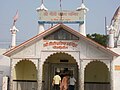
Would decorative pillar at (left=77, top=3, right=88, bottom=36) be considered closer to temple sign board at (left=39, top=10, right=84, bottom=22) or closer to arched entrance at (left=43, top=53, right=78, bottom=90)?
temple sign board at (left=39, top=10, right=84, bottom=22)

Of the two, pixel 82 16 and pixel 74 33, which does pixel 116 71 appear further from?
pixel 82 16

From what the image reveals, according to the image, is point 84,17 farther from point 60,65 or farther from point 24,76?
point 24,76

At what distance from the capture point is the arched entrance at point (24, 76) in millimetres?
18656

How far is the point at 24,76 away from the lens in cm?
2042

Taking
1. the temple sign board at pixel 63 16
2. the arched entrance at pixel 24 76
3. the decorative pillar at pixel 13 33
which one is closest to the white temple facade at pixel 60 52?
the arched entrance at pixel 24 76

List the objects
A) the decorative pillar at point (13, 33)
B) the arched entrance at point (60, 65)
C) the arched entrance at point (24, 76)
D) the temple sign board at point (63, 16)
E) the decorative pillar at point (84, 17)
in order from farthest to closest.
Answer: the decorative pillar at point (84, 17) → the temple sign board at point (63, 16) → the decorative pillar at point (13, 33) → the arched entrance at point (60, 65) → the arched entrance at point (24, 76)

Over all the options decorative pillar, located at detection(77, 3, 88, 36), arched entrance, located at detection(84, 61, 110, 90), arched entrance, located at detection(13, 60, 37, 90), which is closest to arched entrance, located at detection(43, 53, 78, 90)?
arched entrance, located at detection(84, 61, 110, 90)

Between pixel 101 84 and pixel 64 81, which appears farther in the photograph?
pixel 101 84

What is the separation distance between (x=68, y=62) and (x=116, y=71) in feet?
12.8

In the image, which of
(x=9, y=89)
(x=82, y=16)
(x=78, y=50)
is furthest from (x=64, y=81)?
(x=82, y=16)

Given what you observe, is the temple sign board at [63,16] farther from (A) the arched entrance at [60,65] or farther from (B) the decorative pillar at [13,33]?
(A) the arched entrance at [60,65]

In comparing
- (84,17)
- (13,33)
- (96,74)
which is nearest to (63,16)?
(84,17)

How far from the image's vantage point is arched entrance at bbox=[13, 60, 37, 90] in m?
18.7

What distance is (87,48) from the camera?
58.5ft
